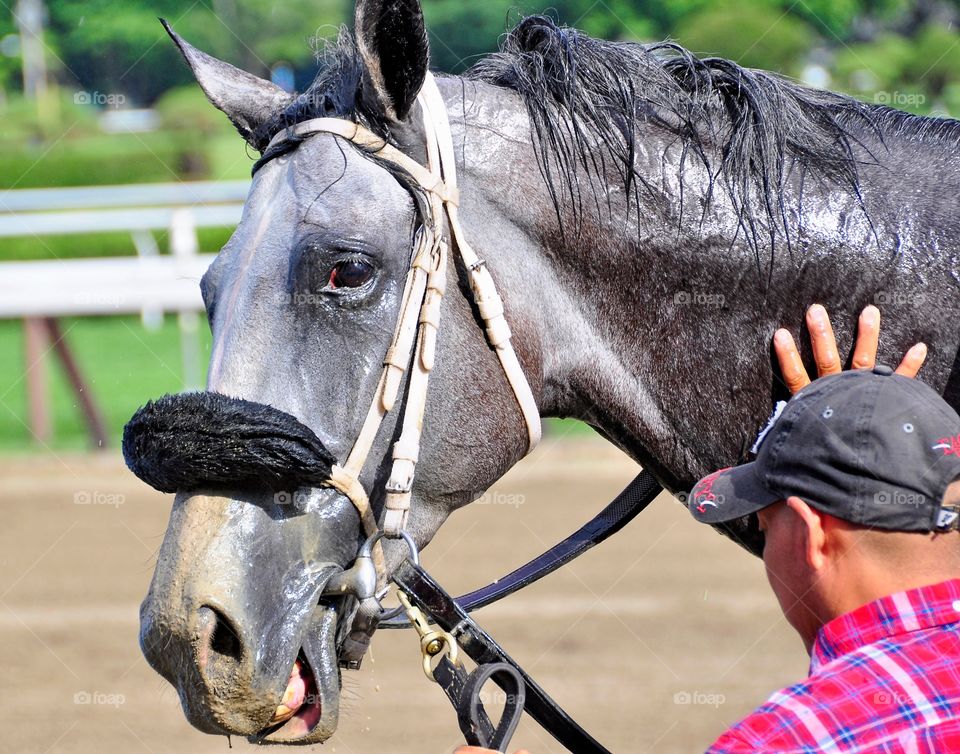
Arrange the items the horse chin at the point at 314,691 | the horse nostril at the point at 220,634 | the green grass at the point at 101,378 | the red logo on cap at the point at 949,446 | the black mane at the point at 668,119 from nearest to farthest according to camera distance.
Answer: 1. the red logo on cap at the point at 949,446
2. the horse nostril at the point at 220,634
3. the horse chin at the point at 314,691
4. the black mane at the point at 668,119
5. the green grass at the point at 101,378

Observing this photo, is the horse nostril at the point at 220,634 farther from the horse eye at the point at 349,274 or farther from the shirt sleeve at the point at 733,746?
the shirt sleeve at the point at 733,746

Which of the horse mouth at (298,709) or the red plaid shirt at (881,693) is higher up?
the red plaid shirt at (881,693)

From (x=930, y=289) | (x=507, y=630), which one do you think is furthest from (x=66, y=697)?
(x=930, y=289)

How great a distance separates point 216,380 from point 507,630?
12.7 ft

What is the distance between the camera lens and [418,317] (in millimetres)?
1903

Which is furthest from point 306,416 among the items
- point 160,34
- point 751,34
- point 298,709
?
point 160,34

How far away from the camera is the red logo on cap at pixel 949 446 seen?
1401mm

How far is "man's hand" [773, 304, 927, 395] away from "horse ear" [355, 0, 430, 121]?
2.64 ft

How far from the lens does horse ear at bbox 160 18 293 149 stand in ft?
7.39

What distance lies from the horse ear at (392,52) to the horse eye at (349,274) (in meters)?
0.29

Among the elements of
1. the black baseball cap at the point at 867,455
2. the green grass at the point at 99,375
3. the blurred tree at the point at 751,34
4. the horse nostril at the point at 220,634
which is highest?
the black baseball cap at the point at 867,455

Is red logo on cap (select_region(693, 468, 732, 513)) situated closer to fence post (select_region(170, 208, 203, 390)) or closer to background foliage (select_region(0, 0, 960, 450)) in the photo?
fence post (select_region(170, 208, 203, 390))

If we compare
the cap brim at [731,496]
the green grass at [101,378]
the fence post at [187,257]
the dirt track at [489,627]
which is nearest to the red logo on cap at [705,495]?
the cap brim at [731,496]

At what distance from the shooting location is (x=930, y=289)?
1976 millimetres
